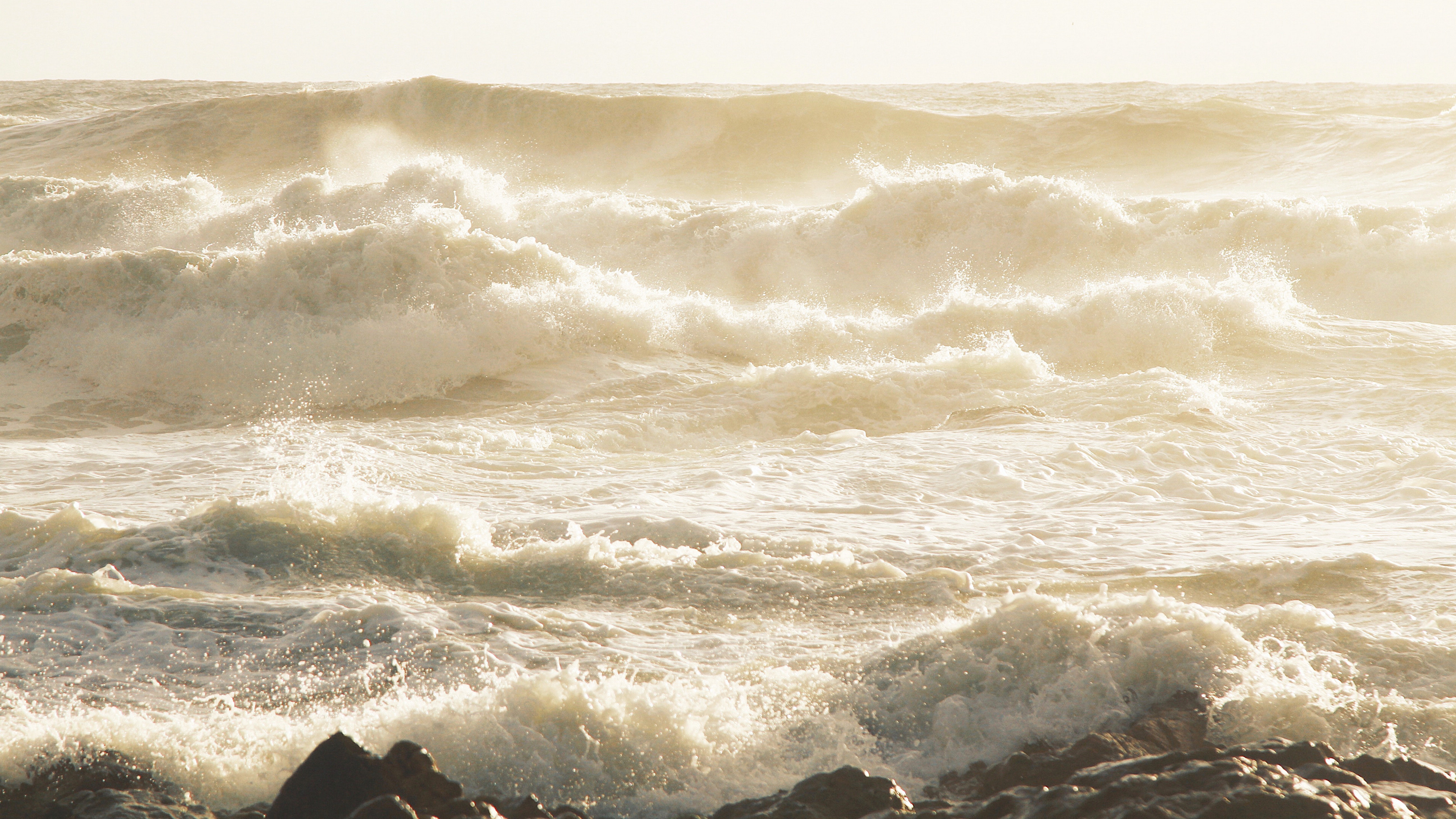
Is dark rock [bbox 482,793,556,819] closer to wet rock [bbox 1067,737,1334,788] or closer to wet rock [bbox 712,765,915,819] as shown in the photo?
wet rock [bbox 712,765,915,819]

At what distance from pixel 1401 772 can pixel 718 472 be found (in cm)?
438

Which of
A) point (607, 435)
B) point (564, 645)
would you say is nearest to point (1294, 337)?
point (607, 435)

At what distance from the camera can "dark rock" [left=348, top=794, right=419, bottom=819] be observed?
2645 mm

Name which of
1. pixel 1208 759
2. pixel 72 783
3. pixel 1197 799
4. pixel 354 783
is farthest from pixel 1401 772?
pixel 72 783

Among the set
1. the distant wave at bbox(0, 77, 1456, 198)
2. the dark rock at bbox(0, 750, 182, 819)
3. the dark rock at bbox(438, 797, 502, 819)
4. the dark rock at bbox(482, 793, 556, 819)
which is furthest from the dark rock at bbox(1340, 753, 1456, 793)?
the distant wave at bbox(0, 77, 1456, 198)

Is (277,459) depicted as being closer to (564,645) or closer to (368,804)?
(564,645)

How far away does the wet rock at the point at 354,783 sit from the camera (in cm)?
273

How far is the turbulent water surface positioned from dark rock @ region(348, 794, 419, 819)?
0.42 metres

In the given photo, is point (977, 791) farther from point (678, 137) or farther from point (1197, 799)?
point (678, 137)

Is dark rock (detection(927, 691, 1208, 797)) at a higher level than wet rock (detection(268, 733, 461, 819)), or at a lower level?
lower

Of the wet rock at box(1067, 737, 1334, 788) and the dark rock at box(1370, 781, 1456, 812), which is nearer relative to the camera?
the dark rock at box(1370, 781, 1456, 812)

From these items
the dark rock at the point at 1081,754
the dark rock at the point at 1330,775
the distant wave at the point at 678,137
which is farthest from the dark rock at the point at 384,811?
the distant wave at the point at 678,137

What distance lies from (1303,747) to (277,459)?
6.32 meters

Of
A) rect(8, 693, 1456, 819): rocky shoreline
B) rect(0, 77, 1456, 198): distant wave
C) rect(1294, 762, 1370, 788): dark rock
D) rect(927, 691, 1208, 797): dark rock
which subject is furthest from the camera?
rect(0, 77, 1456, 198): distant wave
